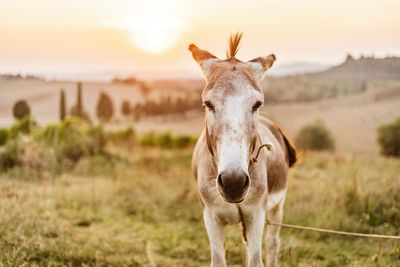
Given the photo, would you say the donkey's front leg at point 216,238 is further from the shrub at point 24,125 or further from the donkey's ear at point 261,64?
the shrub at point 24,125

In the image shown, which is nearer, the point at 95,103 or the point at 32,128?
the point at 32,128

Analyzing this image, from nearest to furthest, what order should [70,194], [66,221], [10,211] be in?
[10,211]
[66,221]
[70,194]

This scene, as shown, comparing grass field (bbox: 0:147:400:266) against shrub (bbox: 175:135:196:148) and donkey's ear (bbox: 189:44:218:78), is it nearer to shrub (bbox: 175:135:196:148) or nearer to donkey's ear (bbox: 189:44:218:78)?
donkey's ear (bbox: 189:44:218:78)

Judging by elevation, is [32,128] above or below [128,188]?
above

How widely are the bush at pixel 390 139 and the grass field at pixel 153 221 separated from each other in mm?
17266

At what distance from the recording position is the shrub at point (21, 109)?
1545 cm

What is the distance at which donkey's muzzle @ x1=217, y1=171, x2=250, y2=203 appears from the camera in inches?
120

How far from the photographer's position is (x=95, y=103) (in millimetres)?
23453

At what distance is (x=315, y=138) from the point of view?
103 ft

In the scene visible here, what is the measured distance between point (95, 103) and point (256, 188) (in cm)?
2029

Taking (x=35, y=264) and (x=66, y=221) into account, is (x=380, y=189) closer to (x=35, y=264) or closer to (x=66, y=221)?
(x=66, y=221)

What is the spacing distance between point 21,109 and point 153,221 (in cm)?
919

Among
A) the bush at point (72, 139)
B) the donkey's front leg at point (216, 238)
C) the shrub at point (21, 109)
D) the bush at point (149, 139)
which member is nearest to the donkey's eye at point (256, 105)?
the donkey's front leg at point (216, 238)

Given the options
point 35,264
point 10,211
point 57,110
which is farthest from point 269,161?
point 57,110
